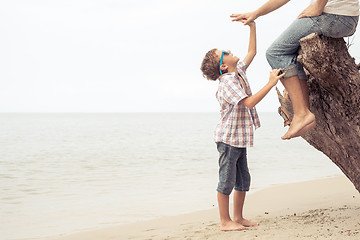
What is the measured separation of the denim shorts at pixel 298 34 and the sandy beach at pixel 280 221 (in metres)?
1.53

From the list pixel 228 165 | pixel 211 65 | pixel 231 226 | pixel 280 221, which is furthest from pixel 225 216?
pixel 211 65

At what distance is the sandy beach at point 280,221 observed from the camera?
12.5ft

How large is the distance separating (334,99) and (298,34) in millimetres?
758

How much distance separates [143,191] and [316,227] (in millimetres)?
4935

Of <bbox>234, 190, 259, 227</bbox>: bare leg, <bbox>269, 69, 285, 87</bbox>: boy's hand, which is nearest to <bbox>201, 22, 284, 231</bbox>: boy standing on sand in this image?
<bbox>234, 190, 259, 227</bbox>: bare leg

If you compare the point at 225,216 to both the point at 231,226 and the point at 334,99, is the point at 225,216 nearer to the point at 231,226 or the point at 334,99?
the point at 231,226

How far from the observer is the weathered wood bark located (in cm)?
326

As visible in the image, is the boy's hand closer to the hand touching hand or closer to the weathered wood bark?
the weathered wood bark

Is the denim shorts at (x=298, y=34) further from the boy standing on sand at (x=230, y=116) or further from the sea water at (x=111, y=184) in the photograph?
the sea water at (x=111, y=184)

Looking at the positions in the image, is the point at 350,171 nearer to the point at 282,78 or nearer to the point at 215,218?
the point at 282,78

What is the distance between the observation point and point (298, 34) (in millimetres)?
3277

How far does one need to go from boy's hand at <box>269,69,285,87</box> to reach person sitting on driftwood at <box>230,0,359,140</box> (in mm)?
61

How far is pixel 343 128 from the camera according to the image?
3664 millimetres

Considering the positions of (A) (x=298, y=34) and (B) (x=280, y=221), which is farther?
(B) (x=280, y=221)
